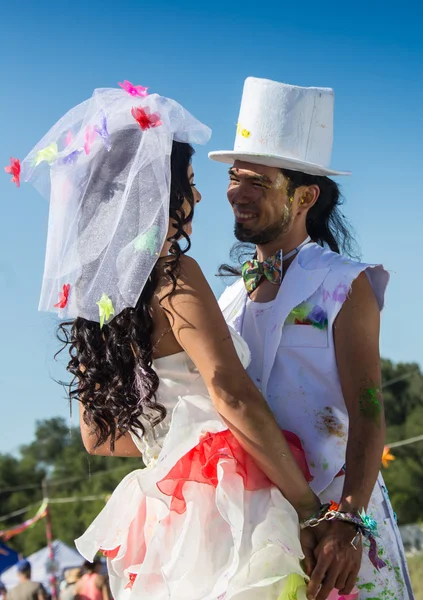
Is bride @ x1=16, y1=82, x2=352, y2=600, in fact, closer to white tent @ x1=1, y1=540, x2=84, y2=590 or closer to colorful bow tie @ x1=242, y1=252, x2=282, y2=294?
colorful bow tie @ x1=242, y1=252, x2=282, y2=294

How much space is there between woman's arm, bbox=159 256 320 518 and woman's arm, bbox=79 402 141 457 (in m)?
0.55

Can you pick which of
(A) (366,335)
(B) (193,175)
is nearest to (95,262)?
(B) (193,175)

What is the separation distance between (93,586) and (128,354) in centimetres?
736

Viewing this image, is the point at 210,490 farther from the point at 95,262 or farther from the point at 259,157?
the point at 259,157

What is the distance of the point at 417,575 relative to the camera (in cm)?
1608

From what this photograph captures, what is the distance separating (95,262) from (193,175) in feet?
1.33

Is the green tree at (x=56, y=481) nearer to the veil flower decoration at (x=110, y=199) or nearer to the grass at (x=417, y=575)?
the grass at (x=417, y=575)

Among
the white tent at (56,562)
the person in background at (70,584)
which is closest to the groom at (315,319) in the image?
the person in background at (70,584)

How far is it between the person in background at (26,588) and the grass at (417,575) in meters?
5.88

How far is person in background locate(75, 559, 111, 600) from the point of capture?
949 centimetres

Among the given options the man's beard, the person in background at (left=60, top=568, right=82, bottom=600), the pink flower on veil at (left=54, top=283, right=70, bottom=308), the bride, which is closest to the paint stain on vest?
the bride

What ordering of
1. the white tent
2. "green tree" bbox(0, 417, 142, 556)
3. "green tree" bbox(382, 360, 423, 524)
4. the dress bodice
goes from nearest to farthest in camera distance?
the dress bodice → the white tent → "green tree" bbox(382, 360, 423, 524) → "green tree" bbox(0, 417, 142, 556)

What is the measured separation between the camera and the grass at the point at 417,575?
14.8 m

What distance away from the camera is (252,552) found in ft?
8.09
